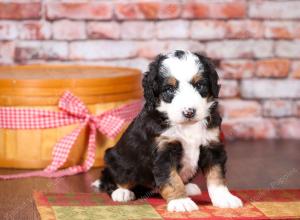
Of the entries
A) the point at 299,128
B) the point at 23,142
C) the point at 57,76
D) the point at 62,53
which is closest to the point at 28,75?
the point at 57,76

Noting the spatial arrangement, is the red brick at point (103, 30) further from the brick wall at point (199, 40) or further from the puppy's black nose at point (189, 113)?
the puppy's black nose at point (189, 113)

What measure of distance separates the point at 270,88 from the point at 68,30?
1056mm

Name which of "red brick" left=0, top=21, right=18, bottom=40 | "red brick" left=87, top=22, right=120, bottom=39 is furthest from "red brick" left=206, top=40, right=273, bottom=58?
"red brick" left=0, top=21, right=18, bottom=40

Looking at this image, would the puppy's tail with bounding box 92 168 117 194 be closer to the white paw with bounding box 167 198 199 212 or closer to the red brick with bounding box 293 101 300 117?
the white paw with bounding box 167 198 199 212

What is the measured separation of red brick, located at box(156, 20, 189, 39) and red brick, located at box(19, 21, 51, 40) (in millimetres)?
545

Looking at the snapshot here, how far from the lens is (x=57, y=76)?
2.60 m

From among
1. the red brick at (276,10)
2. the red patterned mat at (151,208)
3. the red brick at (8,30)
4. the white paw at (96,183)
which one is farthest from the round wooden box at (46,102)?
the red brick at (276,10)

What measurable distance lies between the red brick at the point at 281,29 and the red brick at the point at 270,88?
23 centimetres

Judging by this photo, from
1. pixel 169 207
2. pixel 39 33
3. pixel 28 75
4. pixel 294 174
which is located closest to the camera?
pixel 169 207

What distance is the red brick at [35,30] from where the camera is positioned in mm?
3125

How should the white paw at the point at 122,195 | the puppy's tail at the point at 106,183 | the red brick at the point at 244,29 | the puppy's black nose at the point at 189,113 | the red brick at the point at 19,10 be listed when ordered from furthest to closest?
the red brick at the point at 244,29
the red brick at the point at 19,10
the puppy's tail at the point at 106,183
the white paw at the point at 122,195
the puppy's black nose at the point at 189,113

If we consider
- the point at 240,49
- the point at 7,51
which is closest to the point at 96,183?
the point at 7,51

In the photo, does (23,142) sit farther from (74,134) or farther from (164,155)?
(164,155)

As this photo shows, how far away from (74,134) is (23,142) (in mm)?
203
